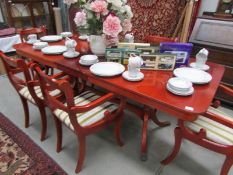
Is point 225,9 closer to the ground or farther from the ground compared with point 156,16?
farther from the ground

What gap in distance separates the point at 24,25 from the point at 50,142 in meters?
2.85

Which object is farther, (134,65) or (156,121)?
(156,121)

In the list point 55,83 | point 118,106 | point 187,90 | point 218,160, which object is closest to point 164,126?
point 218,160

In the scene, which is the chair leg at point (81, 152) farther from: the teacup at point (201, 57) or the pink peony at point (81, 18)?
the teacup at point (201, 57)

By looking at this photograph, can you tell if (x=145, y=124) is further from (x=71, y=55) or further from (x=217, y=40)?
(x=217, y=40)

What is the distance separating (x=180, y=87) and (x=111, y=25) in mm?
671

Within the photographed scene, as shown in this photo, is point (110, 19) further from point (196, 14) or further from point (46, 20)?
point (46, 20)

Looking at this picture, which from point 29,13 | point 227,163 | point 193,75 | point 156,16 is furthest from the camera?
point 29,13

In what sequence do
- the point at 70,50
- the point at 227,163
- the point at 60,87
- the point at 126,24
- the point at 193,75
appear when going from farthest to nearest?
1. the point at 70,50
2. the point at 126,24
3. the point at 193,75
4. the point at 227,163
5. the point at 60,87

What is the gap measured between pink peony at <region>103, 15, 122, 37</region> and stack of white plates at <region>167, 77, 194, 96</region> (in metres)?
0.57

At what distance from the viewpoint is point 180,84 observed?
3.66 ft

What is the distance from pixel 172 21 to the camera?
2625mm

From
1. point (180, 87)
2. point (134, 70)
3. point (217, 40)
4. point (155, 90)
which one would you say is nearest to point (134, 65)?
point (134, 70)

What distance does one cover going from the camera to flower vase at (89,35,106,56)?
1.54 m
